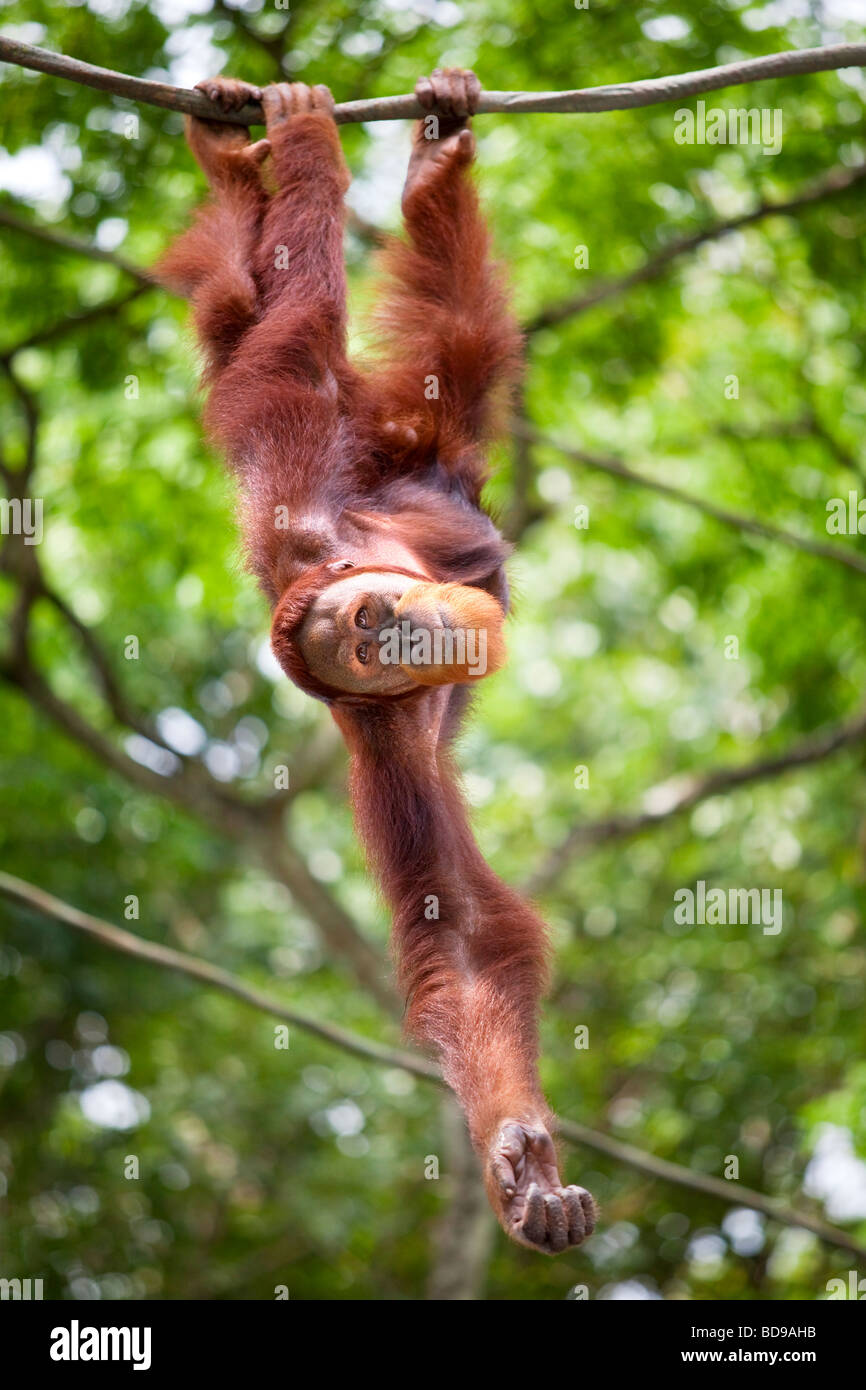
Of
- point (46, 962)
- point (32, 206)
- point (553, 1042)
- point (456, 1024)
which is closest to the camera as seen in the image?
point (456, 1024)

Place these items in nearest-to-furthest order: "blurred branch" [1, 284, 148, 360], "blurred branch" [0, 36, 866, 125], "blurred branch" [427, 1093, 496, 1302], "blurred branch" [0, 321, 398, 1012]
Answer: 1. "blurred branch" [0, 36, 866, 125]
2. "blurred branch" [1, 284, 148, 360]
3. "blurred branch" [0, 321, 398, 1012]
4. "blurred branch" [427, 1093, 496, 1302]

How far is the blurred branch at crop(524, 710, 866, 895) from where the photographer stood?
7578 mm

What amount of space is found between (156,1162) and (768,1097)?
146 inches

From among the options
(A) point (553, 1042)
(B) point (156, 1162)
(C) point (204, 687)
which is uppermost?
(C) point (204, 687)

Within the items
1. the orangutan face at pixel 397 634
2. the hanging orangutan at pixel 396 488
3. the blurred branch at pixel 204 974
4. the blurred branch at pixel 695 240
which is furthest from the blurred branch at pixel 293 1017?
the blurred branch at pixel 695 240

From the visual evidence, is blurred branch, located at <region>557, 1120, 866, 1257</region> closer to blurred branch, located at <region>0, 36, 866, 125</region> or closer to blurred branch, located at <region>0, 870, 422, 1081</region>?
blurred branch, located at <region>0, 870, 422, 1081</region>

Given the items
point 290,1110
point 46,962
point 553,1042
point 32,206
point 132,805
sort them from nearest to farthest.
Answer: point 32,206 < point 46,962 < point 132,805 < point 290,1110 < point 553,1042

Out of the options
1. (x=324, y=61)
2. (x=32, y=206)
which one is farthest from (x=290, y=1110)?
(x=324, y=61)

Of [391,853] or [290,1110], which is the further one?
[290,1110]

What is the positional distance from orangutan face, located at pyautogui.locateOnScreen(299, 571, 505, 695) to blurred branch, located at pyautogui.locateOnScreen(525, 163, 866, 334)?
363 centimetres

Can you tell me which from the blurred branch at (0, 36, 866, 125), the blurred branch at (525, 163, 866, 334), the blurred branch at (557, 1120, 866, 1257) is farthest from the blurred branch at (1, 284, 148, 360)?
the blurred branch at (557, 1120, 866, 1257)

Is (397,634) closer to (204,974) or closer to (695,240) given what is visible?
(204,974)

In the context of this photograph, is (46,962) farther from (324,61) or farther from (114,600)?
(324,61)

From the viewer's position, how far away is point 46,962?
26.1ft
